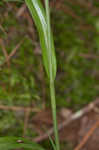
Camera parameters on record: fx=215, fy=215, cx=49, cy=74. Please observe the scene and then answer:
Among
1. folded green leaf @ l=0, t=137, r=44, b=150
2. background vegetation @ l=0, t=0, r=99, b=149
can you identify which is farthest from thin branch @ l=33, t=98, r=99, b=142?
folded green leaf @ l=0, t=137, r=44, b=150

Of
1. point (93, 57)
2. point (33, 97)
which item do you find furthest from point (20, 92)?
point (93, 57)

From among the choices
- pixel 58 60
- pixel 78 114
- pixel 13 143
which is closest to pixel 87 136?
pixel 78 114

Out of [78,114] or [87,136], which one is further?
[78,114]

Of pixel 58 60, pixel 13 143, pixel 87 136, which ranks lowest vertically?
pixel 87 136

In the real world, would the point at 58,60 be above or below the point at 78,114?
above

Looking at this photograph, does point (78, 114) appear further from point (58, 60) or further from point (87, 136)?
point (58, 60)

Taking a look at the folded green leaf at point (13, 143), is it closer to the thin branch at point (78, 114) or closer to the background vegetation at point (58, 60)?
the background vegetation at point (58, 60)

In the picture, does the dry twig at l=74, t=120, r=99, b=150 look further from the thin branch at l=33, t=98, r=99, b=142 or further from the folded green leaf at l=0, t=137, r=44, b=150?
the folded green leaf at l=0, t=137, r=44, b=150

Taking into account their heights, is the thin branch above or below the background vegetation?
below

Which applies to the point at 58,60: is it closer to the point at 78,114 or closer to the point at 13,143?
the point at 78,114

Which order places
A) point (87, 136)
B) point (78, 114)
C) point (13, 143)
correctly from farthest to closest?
point (78, 114) < point (87, 136) < point (13, 143)

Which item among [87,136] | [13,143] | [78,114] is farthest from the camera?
[78,114]
